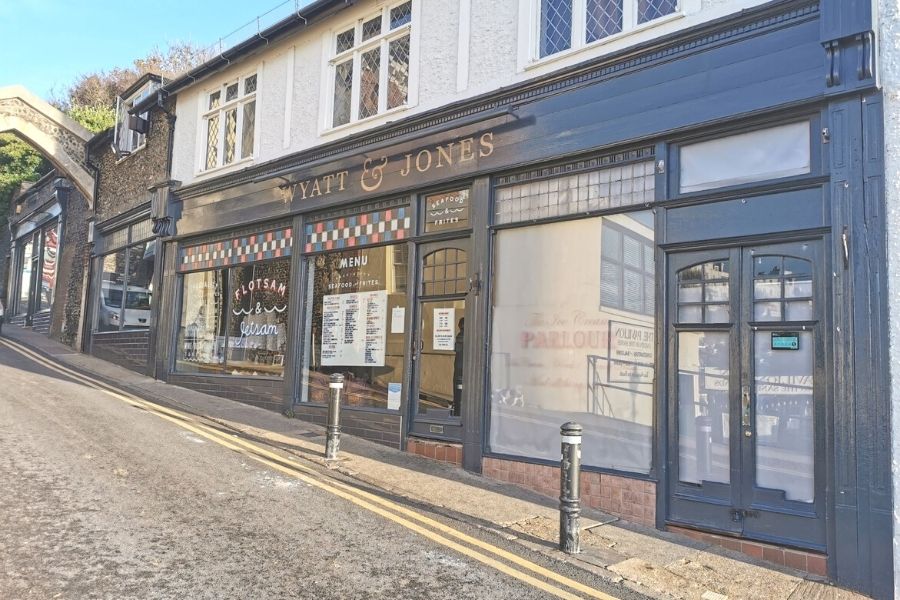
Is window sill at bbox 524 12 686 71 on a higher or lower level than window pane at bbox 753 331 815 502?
higher

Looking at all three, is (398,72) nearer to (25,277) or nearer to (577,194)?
(577,194)

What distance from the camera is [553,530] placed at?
19.3 feet

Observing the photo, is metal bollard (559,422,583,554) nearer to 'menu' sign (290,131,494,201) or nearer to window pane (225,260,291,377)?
'menu' sign (290,131,494,201)

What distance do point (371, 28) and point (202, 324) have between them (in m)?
6.99

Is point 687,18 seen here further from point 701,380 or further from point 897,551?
point 897,551

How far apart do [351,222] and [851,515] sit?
7.61m

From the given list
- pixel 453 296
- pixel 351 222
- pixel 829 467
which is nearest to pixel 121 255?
pixel 351 222

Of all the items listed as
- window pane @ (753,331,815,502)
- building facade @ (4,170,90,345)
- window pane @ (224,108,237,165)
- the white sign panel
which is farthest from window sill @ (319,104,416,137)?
building facade @ (4,170,90,345)

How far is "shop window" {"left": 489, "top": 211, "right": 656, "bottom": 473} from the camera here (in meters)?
6.87

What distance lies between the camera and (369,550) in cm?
496

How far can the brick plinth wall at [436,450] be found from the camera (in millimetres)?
8352

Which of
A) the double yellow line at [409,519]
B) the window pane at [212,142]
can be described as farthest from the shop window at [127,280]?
the double yellow line at [409,519]

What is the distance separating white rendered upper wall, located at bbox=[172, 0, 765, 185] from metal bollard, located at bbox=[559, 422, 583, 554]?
4.43 meters

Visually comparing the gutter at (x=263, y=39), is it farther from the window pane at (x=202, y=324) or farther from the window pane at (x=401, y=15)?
the window pane at (x=202, y=324)
